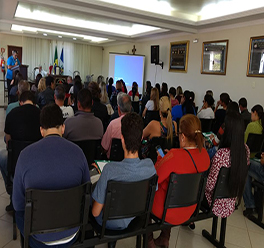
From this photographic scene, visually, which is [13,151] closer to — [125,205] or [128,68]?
[125,205]

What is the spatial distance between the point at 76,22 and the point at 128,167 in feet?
30.0

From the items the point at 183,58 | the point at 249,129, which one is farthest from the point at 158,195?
the point at 183,58

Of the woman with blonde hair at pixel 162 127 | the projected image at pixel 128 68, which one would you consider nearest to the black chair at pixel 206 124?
the woman with blonde hair at pixel 162 127

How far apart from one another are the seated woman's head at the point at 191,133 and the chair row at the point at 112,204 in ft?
0.77

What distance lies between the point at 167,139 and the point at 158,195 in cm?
116

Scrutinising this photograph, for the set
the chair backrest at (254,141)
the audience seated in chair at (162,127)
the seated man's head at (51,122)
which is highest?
the seated man's head at (51,122)

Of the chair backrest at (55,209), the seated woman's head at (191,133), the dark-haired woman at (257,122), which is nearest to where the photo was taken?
the chair backrest at (55,209)

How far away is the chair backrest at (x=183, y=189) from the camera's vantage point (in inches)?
71.9

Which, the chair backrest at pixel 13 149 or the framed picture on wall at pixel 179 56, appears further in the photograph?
the framed picture on wall at pixel 179 56

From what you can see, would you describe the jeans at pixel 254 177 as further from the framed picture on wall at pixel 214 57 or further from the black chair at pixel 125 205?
the framed picture on wall at pixel 214 57

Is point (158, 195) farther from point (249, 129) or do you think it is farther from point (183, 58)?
point (183, 58)

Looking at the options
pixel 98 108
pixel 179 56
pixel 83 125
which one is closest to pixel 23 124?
pixel 83 125

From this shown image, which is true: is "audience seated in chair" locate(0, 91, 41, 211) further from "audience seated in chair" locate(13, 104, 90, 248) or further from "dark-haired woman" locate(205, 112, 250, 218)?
"dark-haired woman" locate(205, 112, 250, 218)

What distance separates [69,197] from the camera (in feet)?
4.77
